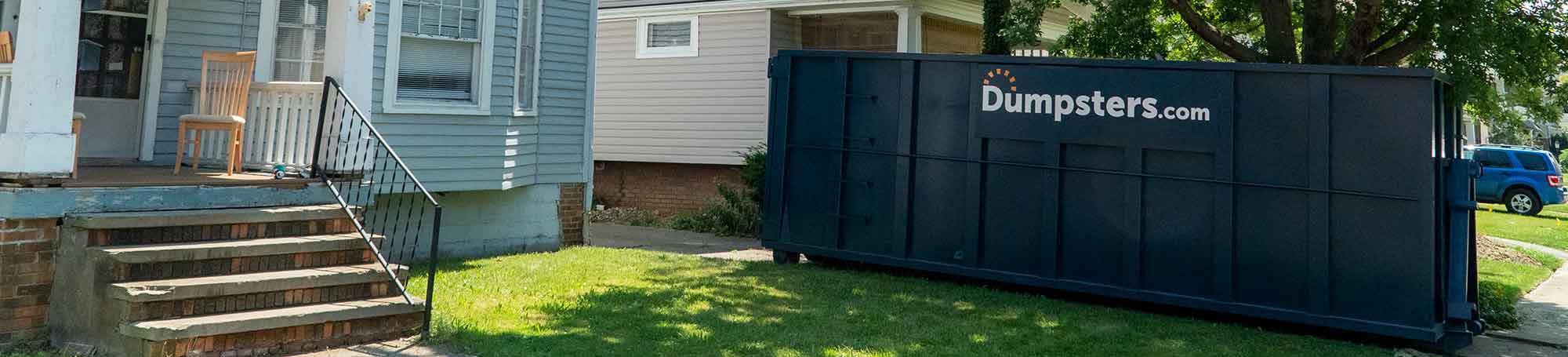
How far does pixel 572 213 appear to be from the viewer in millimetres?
12117

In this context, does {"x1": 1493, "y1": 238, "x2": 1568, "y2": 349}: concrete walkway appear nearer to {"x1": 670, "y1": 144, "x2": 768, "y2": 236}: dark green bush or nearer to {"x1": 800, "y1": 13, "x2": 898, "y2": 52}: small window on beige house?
{"x1": 670, "y1": 144, "x2": 768, "y2": 236}: dark green bush

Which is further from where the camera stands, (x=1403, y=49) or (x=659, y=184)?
(x=659, y=184)

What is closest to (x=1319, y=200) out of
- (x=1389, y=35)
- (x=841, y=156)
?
(x=1389, y=35)

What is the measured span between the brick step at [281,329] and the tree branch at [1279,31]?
318 inches

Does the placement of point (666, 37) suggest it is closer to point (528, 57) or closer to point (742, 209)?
point (742, 209)

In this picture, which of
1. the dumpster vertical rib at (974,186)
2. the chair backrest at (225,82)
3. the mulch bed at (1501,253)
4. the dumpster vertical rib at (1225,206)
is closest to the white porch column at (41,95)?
the chair backrest at (225,82)

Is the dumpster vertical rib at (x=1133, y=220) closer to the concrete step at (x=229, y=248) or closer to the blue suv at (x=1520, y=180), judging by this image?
the concrete step at (x=229, y=248)

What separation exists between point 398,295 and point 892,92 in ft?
15.2

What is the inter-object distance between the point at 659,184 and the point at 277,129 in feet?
28.7

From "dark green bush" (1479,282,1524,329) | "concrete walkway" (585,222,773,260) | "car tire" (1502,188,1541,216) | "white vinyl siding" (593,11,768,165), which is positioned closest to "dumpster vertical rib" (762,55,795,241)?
"concrete walkway" (585,222,773,260)

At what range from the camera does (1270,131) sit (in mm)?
8156

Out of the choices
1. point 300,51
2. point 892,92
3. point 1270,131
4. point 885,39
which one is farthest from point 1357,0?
point 300,51

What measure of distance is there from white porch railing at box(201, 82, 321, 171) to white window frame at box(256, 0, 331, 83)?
380 millimetres

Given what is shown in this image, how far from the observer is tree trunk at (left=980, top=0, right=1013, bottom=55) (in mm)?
13500
